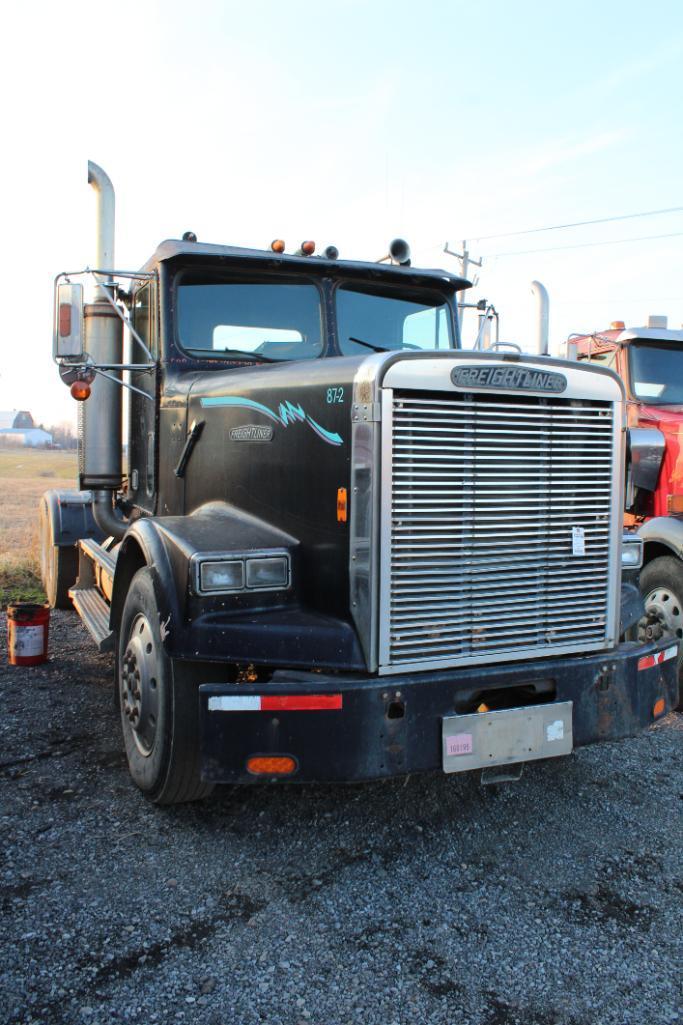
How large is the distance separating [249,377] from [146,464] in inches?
65.8

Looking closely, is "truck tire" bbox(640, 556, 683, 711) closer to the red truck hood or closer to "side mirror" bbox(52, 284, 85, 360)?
the red truck hood

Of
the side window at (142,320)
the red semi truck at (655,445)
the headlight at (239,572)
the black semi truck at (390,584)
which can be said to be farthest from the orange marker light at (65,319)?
the red semi truck at (655,445)

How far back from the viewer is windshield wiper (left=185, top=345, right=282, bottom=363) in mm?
4574

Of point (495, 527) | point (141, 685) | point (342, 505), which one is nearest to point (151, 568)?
point (141, 685)

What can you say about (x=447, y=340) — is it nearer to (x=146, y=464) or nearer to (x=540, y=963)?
(x=146, y=464)

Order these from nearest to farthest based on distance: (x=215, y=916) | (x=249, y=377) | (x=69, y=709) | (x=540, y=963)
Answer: (x=540, y=963)
(x=215, y=916)
(x=249, y=377)
(x=69, y=709)

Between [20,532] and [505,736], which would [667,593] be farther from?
[20,532]

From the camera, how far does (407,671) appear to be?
10.1ft

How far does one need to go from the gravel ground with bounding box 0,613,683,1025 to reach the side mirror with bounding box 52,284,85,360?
7.05ft

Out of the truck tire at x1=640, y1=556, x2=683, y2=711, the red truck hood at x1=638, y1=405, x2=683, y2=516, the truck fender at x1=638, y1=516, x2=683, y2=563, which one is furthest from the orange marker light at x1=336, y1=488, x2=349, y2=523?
the red truck hood at x1=638, y1=405, x2=683, y2=516

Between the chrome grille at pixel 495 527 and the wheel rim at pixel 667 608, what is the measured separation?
2071mm

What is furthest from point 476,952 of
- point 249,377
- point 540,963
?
point 249,377

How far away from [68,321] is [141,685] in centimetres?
200

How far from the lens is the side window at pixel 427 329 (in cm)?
498
